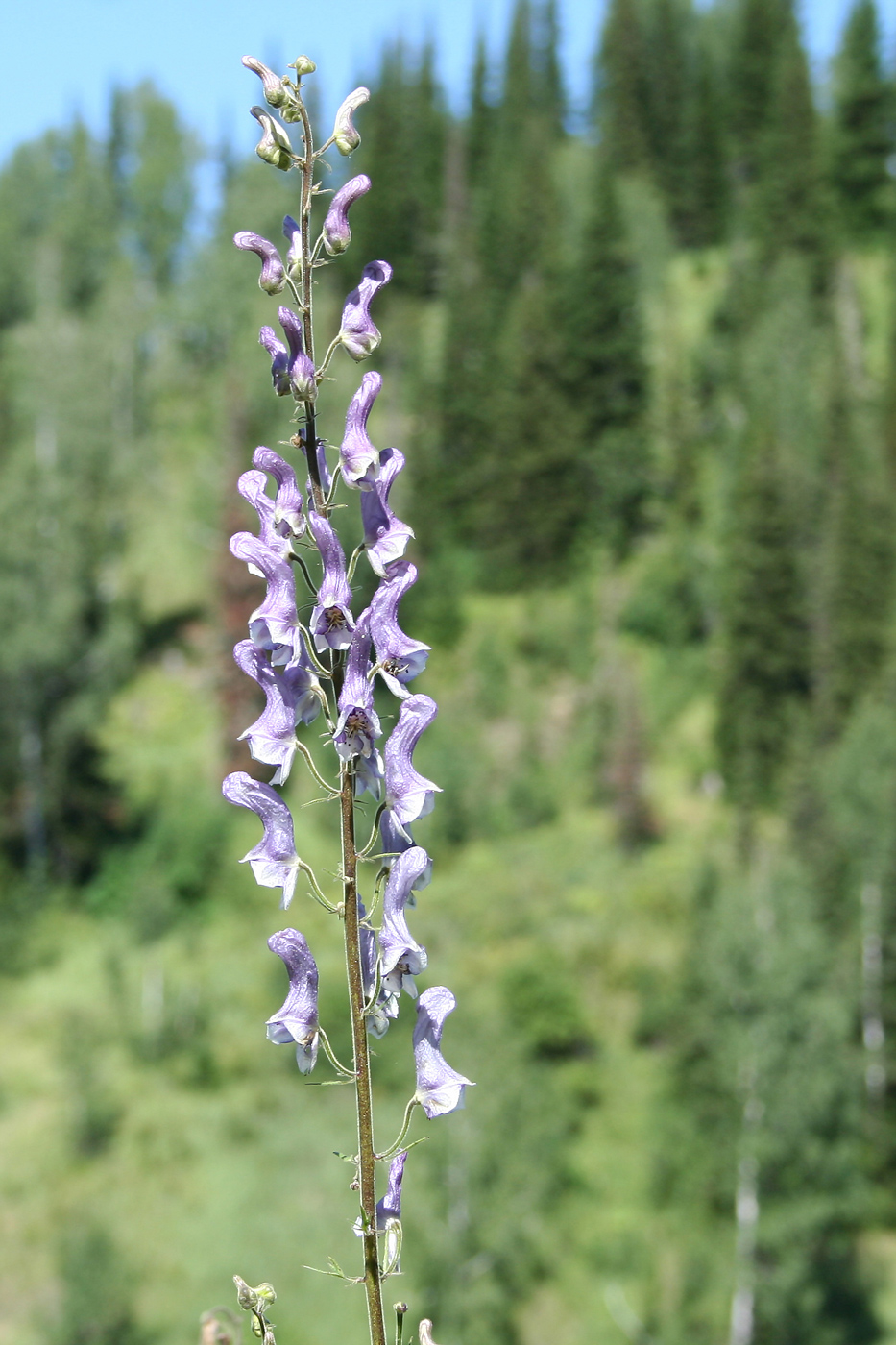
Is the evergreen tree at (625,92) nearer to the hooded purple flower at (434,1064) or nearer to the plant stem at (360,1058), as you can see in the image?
the hooded purple flower at (434,1064)

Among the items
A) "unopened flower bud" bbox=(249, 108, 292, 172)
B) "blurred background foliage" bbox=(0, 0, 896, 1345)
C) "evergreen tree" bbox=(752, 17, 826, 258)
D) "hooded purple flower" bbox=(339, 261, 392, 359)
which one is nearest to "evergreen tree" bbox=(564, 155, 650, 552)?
"blurred background foliage" bbox=(0, 0, 896, 1345)

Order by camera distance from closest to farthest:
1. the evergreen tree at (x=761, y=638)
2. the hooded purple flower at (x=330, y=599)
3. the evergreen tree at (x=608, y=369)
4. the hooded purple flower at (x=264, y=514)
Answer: the hooded purple flower at (x=330, y=599)
the hooded purple flower at (x=264, y=514)
the evergreen tree at (x=761, y=638)
the evergreen tree at (x=608, y=369)

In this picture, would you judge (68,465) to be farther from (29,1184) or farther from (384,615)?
(384,615)

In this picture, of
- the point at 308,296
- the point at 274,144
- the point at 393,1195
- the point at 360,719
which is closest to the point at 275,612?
the point at 360,719

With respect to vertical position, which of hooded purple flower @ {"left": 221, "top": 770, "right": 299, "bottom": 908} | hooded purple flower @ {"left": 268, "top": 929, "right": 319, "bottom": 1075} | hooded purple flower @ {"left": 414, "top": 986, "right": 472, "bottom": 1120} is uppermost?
hooded purple flower @ {"left": 221, "top": 770, "right": 299, "bottom": 908}

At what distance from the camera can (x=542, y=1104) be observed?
107ft

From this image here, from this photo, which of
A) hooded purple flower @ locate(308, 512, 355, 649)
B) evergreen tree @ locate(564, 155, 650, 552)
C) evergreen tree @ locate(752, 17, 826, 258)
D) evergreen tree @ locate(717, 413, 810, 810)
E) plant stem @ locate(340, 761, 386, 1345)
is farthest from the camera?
evergreen tree @ locate(752, 17, 826, 258)

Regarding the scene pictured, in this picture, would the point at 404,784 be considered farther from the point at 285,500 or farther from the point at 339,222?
the point at 339,222

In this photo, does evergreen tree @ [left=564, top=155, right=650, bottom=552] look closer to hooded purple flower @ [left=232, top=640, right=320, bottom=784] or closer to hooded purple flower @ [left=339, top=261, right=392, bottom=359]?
hooded purple flower @ [left=339, top=261, right=392, bottom=359]

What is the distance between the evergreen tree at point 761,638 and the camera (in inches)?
1844

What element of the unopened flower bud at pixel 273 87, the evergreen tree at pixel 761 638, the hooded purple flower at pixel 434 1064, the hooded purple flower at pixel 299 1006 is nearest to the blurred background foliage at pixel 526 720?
the evergreen tree at pixel 761 638

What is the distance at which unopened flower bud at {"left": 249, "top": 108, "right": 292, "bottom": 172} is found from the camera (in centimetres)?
351

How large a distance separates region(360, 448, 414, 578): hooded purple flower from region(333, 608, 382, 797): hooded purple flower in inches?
9.1

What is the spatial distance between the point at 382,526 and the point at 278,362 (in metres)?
0.54
